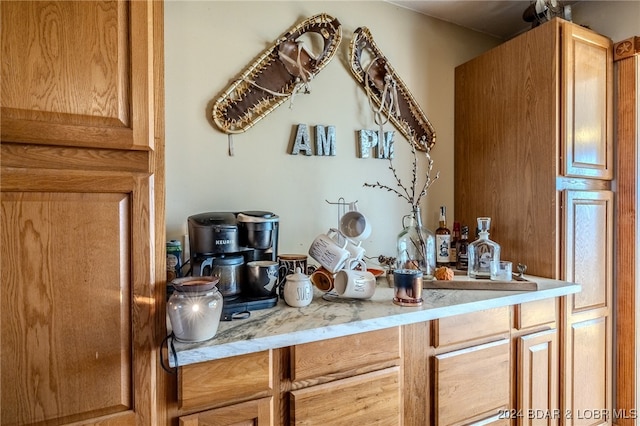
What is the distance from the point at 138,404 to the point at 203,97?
3.78 ft

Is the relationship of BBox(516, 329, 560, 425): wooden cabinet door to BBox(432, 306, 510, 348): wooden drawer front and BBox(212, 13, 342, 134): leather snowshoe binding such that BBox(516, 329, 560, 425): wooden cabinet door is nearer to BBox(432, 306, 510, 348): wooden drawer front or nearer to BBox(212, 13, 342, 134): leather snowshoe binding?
BBox(432, 306, 510, 348): wooden drawer front

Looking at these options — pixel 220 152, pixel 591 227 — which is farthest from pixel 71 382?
pixel 591 227

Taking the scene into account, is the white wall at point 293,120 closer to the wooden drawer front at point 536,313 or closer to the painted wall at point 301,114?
the painted wall at point 301,114

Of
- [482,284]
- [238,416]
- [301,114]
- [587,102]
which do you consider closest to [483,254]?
[482,284]

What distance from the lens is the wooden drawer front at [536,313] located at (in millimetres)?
1432

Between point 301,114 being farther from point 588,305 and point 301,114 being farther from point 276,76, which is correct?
point 588,305

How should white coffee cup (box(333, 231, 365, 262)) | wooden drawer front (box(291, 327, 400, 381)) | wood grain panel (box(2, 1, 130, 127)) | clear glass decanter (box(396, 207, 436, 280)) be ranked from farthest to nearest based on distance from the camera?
clear glass decanter (box(396, 207, 436, 280)) < white coffee cup (box(333, 231, 365, 262)) < wooden drawer front (box(291, 327, 400, 381)) < wood grain panel (box(2, 1, 130, 127))

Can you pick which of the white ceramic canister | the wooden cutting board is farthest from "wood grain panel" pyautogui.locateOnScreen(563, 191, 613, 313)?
the white ceramic canister

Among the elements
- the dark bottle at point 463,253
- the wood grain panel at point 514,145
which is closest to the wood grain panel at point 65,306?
the dark bottle at point 463,253

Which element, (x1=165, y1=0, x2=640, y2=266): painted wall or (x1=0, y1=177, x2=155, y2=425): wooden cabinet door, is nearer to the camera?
(x1=0, y1=177, x2=155, y2=425): wooden cabinet door

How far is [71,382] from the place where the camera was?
2.65 feet

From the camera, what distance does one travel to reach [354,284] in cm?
127

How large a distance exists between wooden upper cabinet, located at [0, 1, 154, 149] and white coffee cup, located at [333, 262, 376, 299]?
77 centimetres

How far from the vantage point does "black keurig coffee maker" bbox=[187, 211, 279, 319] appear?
1136mm
